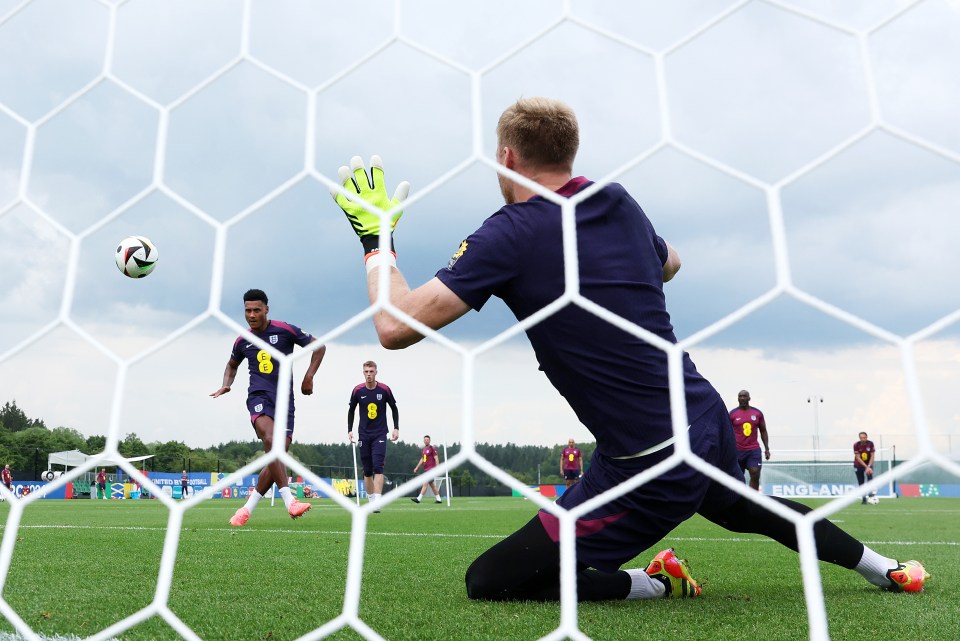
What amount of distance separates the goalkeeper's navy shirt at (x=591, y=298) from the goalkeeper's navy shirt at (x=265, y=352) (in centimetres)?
460

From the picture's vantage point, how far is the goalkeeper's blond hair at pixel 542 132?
7.15ft

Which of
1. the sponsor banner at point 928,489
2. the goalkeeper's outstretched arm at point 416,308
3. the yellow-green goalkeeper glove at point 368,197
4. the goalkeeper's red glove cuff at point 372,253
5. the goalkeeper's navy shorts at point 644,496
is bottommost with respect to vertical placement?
the goalkeeper's navy shorts at point 644,496

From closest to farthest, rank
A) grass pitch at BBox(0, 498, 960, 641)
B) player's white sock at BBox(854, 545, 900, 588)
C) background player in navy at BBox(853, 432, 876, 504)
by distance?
grass pitch at BBox(0, 498, 960, 641), player's white sock at BBox(854, 545, 900, 588), background player in navy at BBox(853, 432, 876, 504)

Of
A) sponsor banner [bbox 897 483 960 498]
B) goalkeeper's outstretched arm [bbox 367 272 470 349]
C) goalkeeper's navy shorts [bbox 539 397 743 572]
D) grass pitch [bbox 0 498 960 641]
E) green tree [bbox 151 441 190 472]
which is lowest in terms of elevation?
grass pitch [bbox 0 498 960 641]

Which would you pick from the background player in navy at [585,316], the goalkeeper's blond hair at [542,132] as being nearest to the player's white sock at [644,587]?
the background player in navy at [585,316]

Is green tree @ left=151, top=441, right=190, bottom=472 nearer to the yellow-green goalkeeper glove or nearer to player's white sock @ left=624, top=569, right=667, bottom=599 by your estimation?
player's white sock @ left=624, top=569, right=667, bottom=599

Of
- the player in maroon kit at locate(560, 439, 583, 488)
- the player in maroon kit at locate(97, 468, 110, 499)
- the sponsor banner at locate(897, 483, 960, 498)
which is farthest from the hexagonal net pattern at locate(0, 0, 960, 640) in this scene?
the sponsor banner at locate(897, 483, 960, 498)

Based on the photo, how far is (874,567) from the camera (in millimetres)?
2805

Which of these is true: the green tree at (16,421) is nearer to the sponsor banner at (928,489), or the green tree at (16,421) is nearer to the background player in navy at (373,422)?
the background player in navy at (373,422)

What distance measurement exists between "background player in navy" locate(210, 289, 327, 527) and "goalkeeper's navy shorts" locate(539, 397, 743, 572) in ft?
12.8

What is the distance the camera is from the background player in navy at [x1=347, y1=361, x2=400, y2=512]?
9.98 meters

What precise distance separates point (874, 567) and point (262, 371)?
4.99 m

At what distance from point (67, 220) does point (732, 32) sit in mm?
1807

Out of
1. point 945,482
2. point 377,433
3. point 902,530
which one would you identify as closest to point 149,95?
point 902,530
